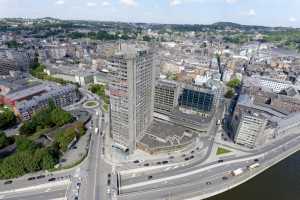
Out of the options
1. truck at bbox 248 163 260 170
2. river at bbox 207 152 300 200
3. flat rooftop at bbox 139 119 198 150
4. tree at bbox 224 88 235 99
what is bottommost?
river at bbox 207 152 300 200

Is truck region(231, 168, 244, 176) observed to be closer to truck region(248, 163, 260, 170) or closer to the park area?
truck region(248, 163, 260, 170)

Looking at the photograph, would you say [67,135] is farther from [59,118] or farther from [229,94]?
[229,94]

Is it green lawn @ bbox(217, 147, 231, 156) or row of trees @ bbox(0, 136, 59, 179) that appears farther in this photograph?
green lawn @ bbox(217, 147, 231, 156)

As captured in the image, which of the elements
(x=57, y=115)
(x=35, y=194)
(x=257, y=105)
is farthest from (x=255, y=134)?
(x=57, y=115)

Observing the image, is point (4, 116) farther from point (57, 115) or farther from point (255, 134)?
point (255, 134)

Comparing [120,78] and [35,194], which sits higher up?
[120,78]

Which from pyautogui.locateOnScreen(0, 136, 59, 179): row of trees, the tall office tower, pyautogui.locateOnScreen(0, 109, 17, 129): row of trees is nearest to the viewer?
the tall office tower

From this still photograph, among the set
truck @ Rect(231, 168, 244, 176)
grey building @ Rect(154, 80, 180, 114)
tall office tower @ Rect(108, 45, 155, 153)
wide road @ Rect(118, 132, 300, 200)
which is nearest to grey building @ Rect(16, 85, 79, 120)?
tall office tower @ Rect(108, 45, 155, 153)
